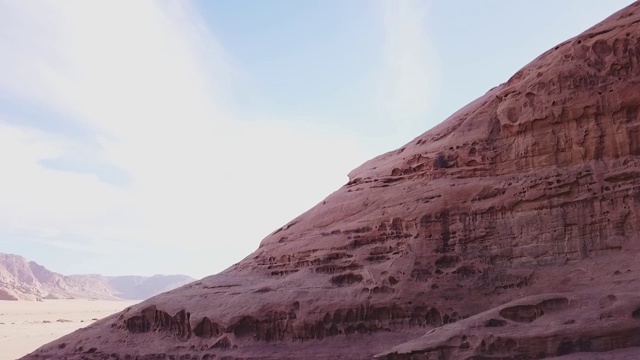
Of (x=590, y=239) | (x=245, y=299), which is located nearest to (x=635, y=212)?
(x=590, y=239)

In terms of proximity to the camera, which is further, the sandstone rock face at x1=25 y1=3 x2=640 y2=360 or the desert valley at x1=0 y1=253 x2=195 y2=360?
the desert valley at x1=0 y1=253 x2=195 y2=360

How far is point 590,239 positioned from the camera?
1386 centimetres

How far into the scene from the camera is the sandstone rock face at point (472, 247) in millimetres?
12977

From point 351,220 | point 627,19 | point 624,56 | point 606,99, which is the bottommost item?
point 351,220

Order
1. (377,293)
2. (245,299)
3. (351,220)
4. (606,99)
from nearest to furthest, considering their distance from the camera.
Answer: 1. (606,99)
2. (377,293)
3. (245,299)
4. (351,220)

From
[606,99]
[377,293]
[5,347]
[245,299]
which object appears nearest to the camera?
[606,99]

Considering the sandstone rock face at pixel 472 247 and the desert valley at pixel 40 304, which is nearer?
the sandstone rock face at pixel 472 247

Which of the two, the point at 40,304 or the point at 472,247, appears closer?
the point at 472,247

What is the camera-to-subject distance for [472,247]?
1555 centimetres

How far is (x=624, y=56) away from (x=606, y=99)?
4.26 ft

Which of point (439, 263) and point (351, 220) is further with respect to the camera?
point (351, 220)

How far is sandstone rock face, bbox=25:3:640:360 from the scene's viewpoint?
511 inches

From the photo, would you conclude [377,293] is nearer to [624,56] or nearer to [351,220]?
[351,220]

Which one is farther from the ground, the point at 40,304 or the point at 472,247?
the point at 40,304
